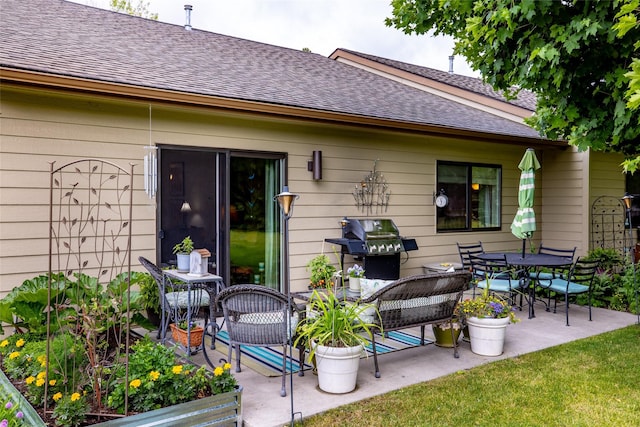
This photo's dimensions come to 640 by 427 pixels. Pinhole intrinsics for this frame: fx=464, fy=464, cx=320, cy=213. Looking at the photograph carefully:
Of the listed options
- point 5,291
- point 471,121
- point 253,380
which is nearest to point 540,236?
point 471,121

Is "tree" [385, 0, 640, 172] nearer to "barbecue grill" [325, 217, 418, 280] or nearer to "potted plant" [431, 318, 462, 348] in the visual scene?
"potted plant" [431, 318, 462, 348]

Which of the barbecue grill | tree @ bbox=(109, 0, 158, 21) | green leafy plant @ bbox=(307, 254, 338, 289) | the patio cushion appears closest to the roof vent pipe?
the barbecue grill

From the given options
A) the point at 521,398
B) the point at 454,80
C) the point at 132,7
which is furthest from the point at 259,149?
the point at 132,7

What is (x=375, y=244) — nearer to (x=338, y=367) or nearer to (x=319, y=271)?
(x=319, y=271)

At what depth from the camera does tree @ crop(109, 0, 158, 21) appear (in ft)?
65.7

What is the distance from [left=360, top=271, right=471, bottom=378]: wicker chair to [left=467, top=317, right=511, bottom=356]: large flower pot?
244 millimetres

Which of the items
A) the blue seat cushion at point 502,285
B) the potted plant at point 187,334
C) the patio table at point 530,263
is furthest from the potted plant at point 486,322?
the potted plant at point 187,334

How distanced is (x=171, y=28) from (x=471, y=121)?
577 cm

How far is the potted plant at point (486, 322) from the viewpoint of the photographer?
4.43m

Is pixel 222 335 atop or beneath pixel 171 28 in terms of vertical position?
beneath

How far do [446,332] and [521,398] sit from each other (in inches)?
47.4

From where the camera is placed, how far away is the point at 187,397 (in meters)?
3.06

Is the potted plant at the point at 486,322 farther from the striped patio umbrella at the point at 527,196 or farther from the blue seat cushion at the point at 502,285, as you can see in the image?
the striped patio umbrella at the point at 527,196

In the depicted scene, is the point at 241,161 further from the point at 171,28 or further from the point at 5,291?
the point at 171,28
